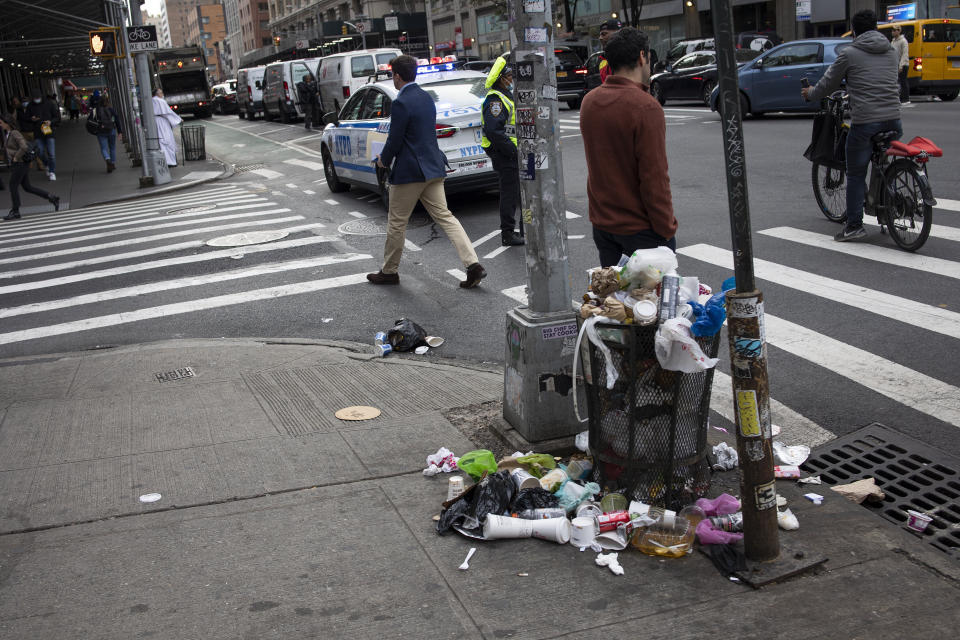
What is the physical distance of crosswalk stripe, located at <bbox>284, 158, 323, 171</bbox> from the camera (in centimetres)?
2042

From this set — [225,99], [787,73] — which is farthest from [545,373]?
[225,99]

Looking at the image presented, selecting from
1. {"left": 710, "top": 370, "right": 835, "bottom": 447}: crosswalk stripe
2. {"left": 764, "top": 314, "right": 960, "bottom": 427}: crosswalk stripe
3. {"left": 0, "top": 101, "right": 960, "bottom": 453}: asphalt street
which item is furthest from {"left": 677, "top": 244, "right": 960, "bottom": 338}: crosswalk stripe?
{"left": 710, "top": 370, "right": 835, "bottom": 447}: crosswalk stripe

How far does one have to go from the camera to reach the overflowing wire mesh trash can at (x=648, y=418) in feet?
12.8

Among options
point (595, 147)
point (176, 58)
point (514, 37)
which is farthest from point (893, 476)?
point (176, 58)

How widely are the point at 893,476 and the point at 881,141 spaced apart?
503 centimetres

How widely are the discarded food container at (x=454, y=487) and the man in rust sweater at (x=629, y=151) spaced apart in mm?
1581

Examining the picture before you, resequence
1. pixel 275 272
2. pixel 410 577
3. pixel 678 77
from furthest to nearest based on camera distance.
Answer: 1. pixel 678 77
2. pixel 275 272
3. pixel 410 577

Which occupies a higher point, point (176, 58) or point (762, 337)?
point (176, 58)

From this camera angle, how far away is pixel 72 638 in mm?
3283

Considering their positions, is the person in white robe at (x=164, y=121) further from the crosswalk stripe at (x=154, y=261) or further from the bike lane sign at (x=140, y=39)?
the crosswalk stripe at (x=154, y=261)

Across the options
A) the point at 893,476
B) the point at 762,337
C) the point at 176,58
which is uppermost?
the point at 176,58

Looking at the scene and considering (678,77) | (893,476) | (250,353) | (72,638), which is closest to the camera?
(72,638)

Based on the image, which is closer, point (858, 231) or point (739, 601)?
point (739, 601)

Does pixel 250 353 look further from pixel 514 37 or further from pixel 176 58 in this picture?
pixel 176 58
